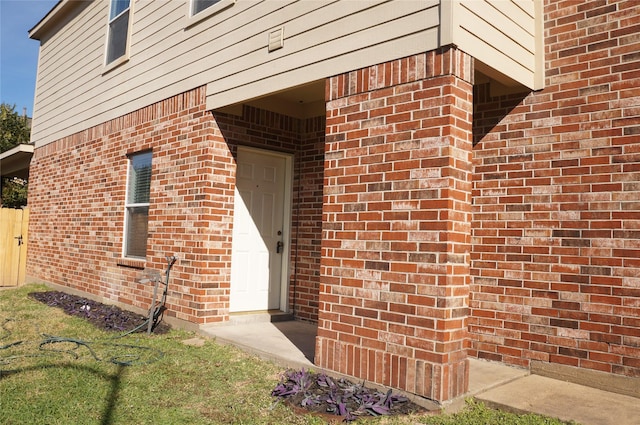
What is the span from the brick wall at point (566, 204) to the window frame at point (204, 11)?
3.27 metres

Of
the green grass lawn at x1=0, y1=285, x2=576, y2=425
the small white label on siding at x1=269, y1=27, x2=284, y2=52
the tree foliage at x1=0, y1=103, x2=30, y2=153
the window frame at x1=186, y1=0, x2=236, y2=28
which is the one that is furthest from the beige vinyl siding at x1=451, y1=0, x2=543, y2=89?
the tree foliage at x1=0, y1=103, x2=30, y2=153

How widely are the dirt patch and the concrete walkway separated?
1557 millimetres

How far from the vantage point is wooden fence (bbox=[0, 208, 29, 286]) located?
36.1 feet

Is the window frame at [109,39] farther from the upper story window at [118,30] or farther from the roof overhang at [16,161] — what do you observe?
the roof overhang at [16,161]

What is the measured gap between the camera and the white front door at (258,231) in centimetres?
675

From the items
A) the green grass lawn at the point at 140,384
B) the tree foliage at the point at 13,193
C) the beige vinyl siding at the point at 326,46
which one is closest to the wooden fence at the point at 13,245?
the green grass lawn at the point at 140,384

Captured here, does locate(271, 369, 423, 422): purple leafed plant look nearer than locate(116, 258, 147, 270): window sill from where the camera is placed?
Yes

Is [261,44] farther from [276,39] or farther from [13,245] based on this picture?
[13,245]

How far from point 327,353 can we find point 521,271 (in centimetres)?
198

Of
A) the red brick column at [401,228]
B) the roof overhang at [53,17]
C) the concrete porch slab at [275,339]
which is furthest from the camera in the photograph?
the roof overhang at [53,17]

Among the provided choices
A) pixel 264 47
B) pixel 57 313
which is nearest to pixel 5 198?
pixel 57 313

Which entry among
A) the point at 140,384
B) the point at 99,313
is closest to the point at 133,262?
the point at 99,313

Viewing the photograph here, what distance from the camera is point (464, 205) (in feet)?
12.7

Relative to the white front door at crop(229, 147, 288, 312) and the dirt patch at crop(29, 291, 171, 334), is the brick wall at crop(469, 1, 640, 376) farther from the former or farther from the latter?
the dirt patch at crop(29, 291, 171, 334)
